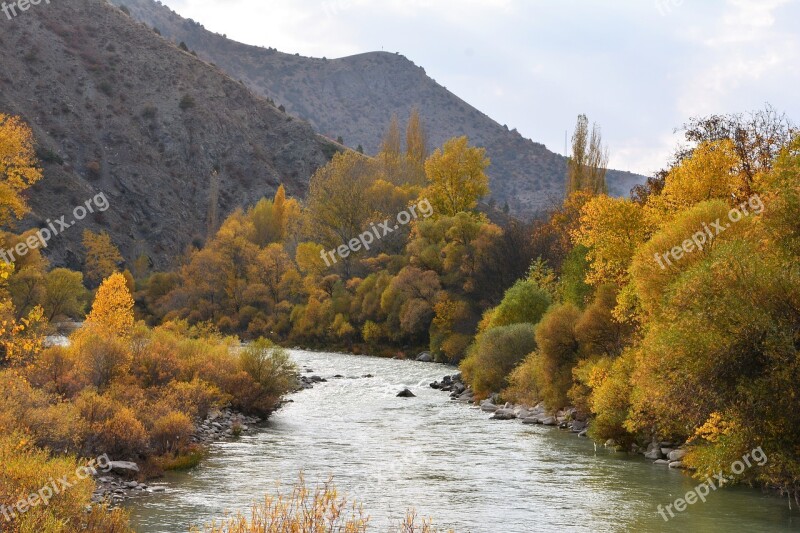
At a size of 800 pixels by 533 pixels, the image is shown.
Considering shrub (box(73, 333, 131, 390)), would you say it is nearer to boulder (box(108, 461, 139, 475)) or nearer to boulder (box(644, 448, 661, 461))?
boulder (box(108, 461, 139, 475))

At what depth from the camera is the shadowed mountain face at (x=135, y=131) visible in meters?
118

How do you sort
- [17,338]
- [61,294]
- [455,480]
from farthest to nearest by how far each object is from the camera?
[61,294]
[455,480]
[17,338]

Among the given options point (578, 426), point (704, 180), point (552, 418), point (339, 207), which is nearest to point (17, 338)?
point (578, 426)

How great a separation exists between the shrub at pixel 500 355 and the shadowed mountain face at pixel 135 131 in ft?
254

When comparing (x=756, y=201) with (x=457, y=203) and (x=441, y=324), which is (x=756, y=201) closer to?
(x=441, y=324)

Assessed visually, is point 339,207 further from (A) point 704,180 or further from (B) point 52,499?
(B) point 52,499

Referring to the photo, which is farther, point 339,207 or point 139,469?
point 339,207

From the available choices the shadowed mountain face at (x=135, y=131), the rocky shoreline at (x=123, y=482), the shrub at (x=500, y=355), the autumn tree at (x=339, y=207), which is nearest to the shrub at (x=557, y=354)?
the shrub at (x=500, y=355)

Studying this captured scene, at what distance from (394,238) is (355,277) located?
630 centimetres

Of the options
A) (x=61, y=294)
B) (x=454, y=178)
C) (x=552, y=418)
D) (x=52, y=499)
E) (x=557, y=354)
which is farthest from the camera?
(x=454, y=178)

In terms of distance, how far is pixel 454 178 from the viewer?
84938 mm

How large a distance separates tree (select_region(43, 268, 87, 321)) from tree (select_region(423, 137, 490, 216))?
37.1 meters

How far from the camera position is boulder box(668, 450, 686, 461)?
26803 mm

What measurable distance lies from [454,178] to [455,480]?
6338 centimetres
